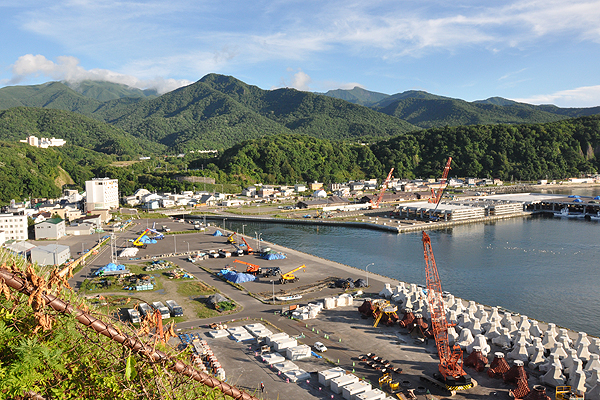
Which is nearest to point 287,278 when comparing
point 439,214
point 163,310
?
point 163,310

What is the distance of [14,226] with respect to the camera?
47375 millimetres

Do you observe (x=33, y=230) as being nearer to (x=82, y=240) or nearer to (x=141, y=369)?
(x=82, y=240)

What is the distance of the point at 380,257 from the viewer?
142ft

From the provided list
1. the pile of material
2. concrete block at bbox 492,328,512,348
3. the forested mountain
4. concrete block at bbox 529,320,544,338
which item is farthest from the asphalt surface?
the forested mountain

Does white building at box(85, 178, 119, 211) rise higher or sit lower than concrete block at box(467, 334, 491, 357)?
higher

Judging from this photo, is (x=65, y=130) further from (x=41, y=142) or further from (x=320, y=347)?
(x=320, y=347)

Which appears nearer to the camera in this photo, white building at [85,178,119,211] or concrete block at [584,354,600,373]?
A: concrete block at [584,354,600,373]

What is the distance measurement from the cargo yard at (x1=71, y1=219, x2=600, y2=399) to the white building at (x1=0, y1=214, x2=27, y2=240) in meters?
21.9

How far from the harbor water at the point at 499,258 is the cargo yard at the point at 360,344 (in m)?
5.24

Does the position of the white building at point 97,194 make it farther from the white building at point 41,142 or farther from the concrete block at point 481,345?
the concrete block at point 481,345

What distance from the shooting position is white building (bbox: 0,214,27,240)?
47062 millimetres

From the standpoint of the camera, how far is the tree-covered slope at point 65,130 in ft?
446

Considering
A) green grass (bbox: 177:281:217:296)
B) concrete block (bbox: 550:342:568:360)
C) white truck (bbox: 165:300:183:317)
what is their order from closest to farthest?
concrete block (bbox: 550:342:568:360)
white truck (bbox: 165:300:183:317)
green grass (bbox: 177:281:217:296)

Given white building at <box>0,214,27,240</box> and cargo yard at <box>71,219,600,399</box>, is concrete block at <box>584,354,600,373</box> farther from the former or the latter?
white building at <box>0,214,27,240</box>
